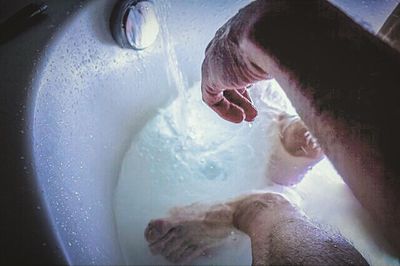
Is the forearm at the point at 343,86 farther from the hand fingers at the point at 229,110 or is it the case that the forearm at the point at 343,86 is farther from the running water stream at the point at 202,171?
the running water stream at the point at 202,171

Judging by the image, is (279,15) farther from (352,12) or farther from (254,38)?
(352,12)

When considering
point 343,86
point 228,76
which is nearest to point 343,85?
point 343,86

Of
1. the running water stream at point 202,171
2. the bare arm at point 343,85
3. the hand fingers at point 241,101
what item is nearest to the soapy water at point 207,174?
the running water stream at point 202,171

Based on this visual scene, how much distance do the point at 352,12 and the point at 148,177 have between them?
86cm

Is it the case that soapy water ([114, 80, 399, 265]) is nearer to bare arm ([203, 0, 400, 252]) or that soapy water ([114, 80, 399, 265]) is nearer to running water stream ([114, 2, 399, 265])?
running water stream ([114, 2, 399, 265])

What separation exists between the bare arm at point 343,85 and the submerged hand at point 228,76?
0.30 feet

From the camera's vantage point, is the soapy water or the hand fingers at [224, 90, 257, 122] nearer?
the hand fingers at [224, 90, 257, 122]

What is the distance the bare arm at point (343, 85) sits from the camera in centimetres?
46

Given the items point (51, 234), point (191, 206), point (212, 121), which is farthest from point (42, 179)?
point (212, 121)

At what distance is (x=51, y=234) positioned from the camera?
0.59 metres

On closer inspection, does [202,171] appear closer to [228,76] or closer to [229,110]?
[229,110]

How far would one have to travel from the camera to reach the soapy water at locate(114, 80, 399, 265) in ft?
3.68

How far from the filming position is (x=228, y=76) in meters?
0.78

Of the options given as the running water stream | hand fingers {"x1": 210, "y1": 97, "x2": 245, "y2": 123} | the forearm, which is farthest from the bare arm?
the running water stream
